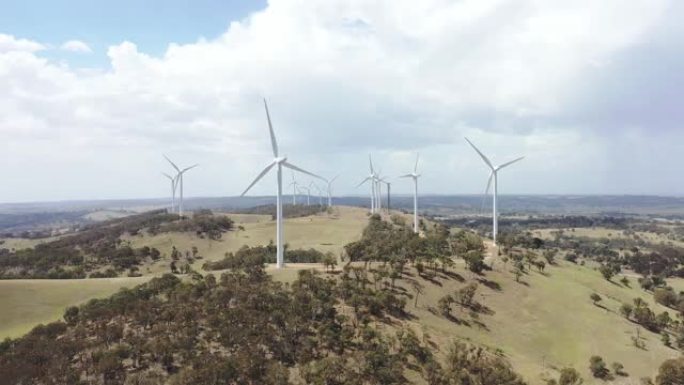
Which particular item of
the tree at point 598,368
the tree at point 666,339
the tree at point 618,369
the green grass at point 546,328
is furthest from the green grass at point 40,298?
the tree at point 666,339

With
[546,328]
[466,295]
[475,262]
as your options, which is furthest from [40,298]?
[546,328]

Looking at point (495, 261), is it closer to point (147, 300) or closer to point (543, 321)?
point (543, 321)

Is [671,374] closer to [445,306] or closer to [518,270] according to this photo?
[445,306]

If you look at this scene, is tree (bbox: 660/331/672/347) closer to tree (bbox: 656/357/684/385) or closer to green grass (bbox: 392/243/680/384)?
green grass (bbox: 392/243/680/384)

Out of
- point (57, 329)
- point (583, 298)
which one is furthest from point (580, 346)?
point (57, 329)

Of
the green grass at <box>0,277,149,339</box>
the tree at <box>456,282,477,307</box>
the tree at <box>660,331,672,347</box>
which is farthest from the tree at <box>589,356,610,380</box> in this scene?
the green grass at <box>0,277,149,339</box>
